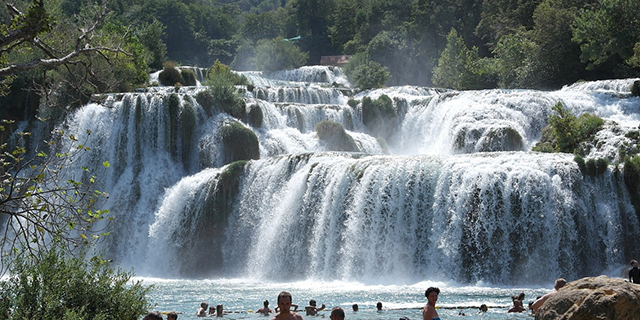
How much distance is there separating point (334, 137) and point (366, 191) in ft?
32.6

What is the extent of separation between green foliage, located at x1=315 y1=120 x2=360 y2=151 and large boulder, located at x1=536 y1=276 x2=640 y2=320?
2557 centimetres

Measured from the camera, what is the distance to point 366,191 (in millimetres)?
25219

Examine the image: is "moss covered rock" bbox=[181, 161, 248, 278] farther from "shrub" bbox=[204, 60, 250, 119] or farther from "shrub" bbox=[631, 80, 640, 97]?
"shrub" bbox=[631, 80, 640, 97]

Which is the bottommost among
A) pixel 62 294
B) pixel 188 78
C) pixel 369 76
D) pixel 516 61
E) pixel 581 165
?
pixel 62 294

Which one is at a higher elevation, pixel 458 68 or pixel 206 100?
pixel 458 68

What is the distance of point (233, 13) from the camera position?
117688 mm

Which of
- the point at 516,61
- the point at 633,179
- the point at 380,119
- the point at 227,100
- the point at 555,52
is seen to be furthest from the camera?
the point at 516,61

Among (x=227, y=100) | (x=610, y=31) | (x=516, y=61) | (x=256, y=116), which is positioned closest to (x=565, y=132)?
(x=610, y=31)

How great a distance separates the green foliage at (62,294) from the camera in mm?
8430

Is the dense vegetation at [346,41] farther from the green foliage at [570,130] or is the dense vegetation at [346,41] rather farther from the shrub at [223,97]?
the green foliage at [570,130]

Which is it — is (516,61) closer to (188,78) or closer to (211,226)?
(188,78)

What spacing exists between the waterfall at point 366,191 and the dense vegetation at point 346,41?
4.08m

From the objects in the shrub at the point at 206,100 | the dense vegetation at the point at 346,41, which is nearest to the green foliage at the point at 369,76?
the dense vegetation at the point at 346,41

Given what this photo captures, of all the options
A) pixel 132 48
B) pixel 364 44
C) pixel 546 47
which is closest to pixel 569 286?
pixel 546 47
